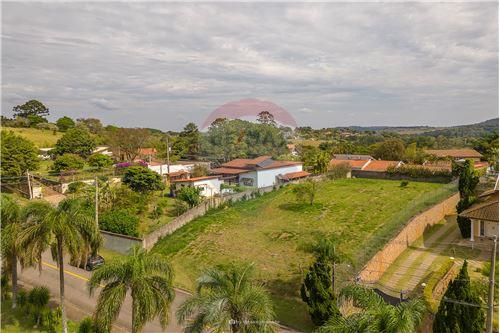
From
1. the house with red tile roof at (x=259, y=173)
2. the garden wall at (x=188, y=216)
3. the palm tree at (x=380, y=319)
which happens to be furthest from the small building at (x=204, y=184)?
the palm tree at (x=380, y=319)

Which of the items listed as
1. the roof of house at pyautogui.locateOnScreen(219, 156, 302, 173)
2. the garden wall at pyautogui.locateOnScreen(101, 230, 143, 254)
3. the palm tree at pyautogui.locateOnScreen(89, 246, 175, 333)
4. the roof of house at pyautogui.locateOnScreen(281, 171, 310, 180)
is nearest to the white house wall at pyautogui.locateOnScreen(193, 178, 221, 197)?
the roof of house at pyautogui.locateOnScreen(219, 156, 302, 173)

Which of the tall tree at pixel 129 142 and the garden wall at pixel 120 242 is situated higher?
the tall tree at pixel 129 142

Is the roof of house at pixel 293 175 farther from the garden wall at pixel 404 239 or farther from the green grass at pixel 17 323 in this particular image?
the green grass at pixel 17 323

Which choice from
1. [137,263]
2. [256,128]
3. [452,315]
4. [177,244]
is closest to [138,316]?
[137,263]

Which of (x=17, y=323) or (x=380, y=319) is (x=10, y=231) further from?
(x=380, y=319)

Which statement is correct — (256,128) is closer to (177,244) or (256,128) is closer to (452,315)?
(177,244)

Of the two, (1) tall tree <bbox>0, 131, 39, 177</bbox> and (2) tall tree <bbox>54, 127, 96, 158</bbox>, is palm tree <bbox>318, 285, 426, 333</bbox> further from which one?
(2) tall tree <bbox>54, 127, 96, 158</bbox>

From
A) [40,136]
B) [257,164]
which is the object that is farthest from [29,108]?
[257,164]
